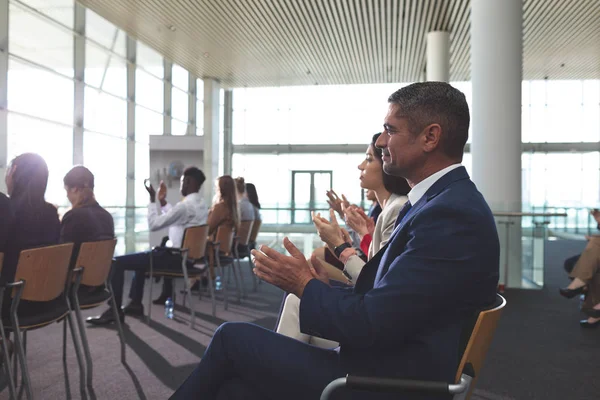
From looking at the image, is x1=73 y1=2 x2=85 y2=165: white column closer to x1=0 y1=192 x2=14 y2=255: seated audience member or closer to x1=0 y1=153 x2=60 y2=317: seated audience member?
x1=0 y1=153 x2=60 y2=317: seated audience member

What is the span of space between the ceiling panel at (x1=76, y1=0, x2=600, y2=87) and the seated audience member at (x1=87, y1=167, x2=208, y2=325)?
469cm

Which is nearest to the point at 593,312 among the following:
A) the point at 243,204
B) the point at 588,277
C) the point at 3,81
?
the point at 588,277

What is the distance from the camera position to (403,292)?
126 centimetres

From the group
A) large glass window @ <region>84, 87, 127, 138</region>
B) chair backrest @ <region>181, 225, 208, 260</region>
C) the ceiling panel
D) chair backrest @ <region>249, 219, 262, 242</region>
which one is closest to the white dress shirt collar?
chair backrest @ <region>181, 225, 208, 260</region>

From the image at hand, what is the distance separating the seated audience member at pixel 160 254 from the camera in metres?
5.04

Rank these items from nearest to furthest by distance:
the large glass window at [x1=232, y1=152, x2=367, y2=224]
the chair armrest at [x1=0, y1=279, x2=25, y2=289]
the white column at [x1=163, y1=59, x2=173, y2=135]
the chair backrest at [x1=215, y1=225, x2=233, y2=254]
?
1. the chair armrest at [x1=0, y1=279, x2=25, y2=289]
2. the chair backrest at [x1=215, y1=225, x2=233, y2=254]
3. the white column at [x1=163, y1=59, x2=173, y2=135]
4. the large glass window at [x1=232, y1=152, x2=367, y2=224]

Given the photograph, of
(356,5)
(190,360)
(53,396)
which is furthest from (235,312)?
(356,5)

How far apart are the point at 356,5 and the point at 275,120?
29.7ft

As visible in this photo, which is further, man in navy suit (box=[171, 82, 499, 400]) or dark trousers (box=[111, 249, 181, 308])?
dark trousers (box=[111, 249, 181, 308])

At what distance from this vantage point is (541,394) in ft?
10.5

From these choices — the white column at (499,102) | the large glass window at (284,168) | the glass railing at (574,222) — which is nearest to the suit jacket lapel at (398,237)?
the white column at (499,102)

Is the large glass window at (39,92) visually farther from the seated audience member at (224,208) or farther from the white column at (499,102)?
the white column at (499,102)

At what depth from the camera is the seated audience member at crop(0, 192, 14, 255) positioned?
2.92 metres

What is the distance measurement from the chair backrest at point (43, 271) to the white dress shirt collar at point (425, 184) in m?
1.84
